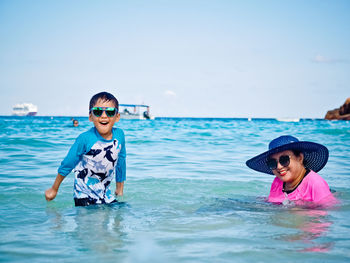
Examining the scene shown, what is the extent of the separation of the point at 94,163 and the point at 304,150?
6.91ft

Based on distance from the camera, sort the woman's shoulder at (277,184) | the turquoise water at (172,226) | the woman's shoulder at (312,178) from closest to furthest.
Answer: the turquoise water at (172,226), the woman's shoulder at (312,178), the woman's shoulder at (277,184)

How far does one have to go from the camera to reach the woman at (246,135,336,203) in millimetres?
3604

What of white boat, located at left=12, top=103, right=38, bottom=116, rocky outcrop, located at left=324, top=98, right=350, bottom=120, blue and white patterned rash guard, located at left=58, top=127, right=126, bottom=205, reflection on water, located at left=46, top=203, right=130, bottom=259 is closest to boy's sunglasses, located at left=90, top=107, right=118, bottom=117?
blue and white patterned rash guard, located at left=58, top=127, right=126, bottom=205

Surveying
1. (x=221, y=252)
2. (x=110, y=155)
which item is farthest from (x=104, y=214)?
(x=221, y=252)

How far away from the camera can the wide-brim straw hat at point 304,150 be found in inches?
140

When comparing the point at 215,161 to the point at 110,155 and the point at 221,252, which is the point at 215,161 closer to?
the point at 110,155

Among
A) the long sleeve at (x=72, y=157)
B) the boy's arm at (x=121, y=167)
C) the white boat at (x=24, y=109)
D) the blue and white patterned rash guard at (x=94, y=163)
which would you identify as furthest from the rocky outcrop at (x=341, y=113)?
the white boat at (x=24, y=109)

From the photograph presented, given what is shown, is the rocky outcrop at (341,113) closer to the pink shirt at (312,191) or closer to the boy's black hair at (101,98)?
the pink shirt at (312,191)

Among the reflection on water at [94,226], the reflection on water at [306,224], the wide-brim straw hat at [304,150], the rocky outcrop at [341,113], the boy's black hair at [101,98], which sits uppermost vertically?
the rocky outcrop at [341,113]

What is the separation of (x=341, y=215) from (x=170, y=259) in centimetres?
198

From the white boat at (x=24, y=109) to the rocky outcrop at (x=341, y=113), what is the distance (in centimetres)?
12967

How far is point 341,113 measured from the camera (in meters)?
82.7

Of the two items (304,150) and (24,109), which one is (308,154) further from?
(24,109)

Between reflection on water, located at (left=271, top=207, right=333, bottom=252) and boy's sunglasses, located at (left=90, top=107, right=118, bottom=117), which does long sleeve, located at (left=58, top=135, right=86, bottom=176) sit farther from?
reflection on water, located at (left=271, top=207, right=333, bottom=252)
